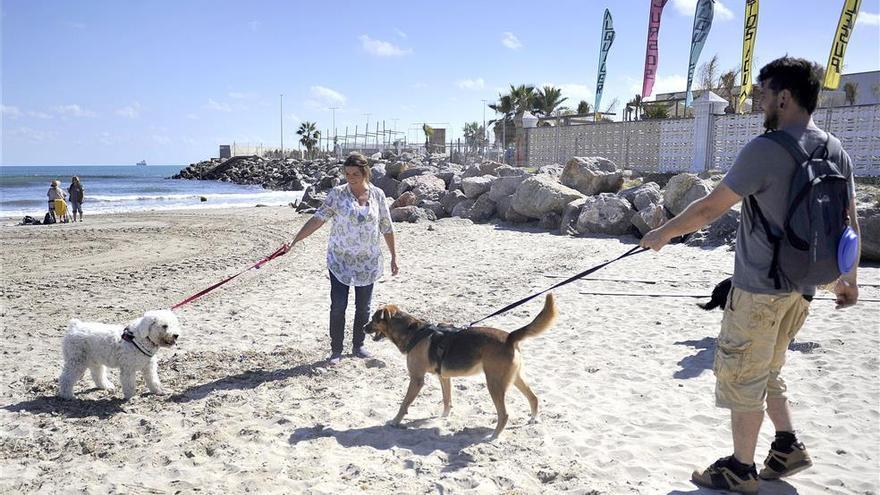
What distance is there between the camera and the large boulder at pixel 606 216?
49.4ft

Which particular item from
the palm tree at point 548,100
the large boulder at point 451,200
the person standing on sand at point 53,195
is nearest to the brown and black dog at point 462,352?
the large boulder at point 451,200

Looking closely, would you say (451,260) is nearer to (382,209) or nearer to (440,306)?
(440,306)

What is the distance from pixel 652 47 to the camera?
1027 inches

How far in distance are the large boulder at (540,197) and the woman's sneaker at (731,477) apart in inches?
537

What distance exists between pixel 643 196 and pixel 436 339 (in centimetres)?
1198

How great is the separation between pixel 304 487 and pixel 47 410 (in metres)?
2.67

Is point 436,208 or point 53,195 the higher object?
point 53,195

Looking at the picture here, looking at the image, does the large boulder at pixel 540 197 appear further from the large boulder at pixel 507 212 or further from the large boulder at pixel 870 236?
the large boulder at pixel 870 236

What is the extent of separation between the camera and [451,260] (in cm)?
1279

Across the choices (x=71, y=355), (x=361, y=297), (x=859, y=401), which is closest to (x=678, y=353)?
(x=859, y=401)

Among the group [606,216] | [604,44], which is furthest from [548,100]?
[606,216]

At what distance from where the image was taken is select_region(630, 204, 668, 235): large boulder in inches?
525

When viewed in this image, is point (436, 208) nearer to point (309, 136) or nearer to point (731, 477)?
point (731, 477)

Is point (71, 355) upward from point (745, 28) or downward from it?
downward
